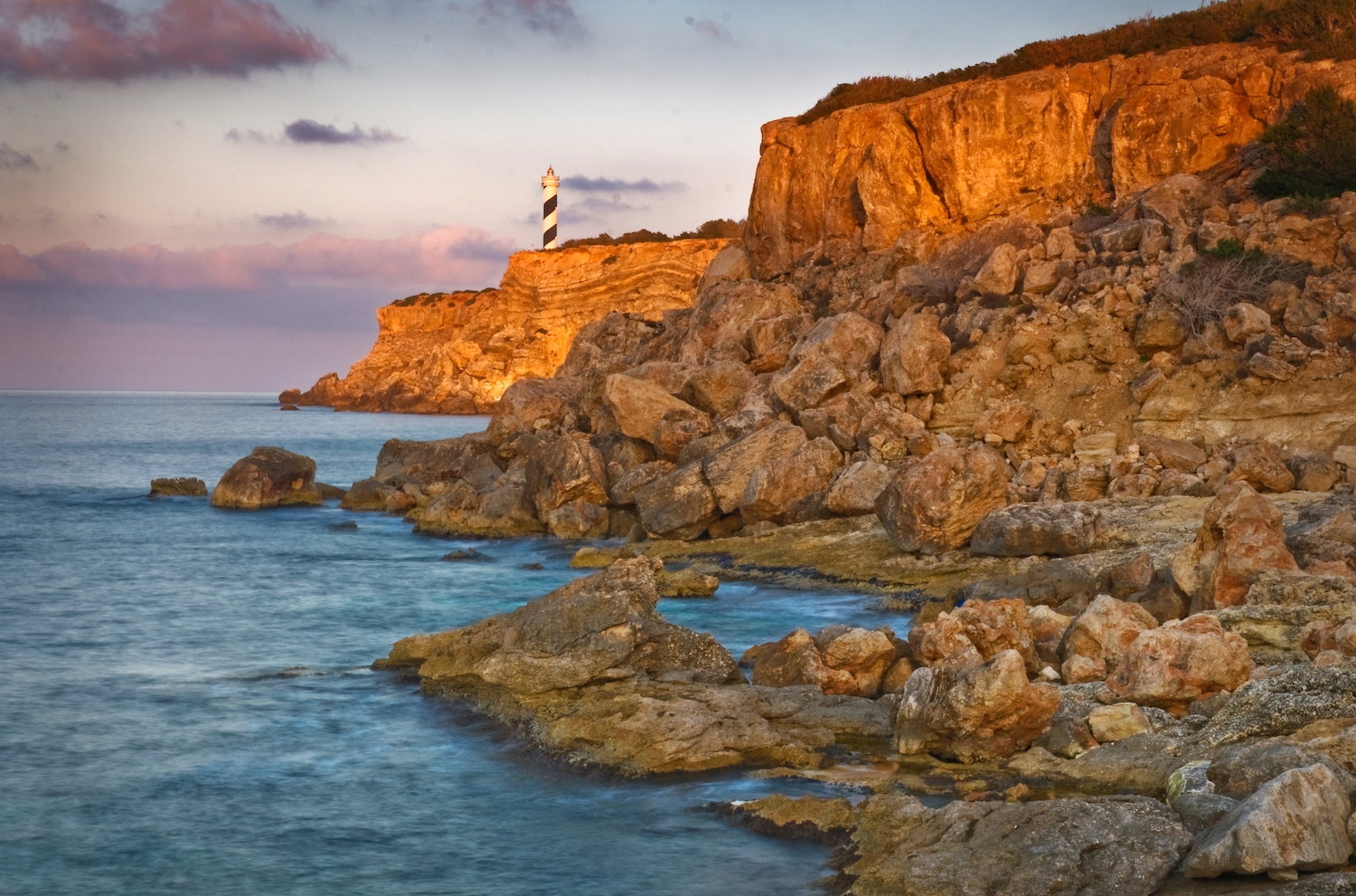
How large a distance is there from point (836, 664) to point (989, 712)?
3088 millimetres

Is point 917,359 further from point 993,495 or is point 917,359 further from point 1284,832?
point 1284,832

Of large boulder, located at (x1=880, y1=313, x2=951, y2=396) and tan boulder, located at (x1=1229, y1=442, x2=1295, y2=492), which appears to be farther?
large boulder, located at (x1=880, y1=313, x2=951, y2=396)

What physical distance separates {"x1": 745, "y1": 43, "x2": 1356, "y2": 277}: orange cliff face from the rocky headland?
0.37 ft

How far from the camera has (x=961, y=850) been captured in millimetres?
8812

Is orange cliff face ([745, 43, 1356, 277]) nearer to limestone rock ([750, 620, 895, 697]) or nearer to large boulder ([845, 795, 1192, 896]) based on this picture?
limestone rock ([750, 620, 895, 697])

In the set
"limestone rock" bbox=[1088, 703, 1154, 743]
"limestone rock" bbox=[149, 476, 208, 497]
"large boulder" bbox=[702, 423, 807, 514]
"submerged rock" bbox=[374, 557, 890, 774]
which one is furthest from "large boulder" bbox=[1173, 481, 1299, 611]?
"limestone rock" bbox=[149, 476, 208, 497]

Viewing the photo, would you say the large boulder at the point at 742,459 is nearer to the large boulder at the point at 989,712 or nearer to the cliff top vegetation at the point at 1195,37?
the large boulder at the point at 989,712

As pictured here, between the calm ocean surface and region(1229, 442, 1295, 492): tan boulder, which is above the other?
region(1229, 442, 1295, 492): tan boulder

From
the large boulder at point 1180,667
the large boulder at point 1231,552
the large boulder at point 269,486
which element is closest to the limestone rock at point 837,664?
the large boulder at point 1180,667

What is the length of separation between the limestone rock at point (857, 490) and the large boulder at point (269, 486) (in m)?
22.7

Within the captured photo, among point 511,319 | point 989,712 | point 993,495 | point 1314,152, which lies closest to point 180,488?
point 993,495

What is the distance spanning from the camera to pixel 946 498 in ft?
72.2

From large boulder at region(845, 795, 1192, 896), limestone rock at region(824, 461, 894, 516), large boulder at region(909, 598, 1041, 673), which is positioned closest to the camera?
large boulder at region(845, 795, 1192, 896)

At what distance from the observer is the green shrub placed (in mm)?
30047
